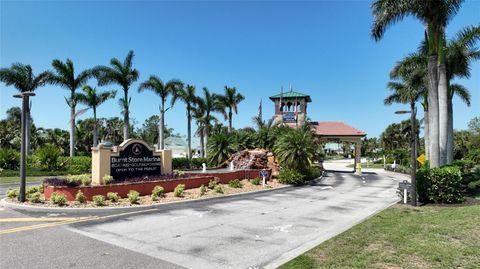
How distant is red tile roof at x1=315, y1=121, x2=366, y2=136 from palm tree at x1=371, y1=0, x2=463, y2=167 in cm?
2590

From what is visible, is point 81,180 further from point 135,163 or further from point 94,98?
point 94,98

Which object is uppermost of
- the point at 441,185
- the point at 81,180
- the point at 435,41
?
the point at 435,41

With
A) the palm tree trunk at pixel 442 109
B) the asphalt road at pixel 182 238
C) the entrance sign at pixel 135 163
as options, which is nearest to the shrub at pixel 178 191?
the asphalt road at pixel 182 238

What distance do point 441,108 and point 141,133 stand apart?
74.5m

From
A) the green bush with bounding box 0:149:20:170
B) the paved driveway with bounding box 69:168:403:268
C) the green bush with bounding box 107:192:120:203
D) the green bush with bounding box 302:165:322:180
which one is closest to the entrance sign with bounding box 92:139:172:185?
the green bush with bounding box 107:192:120:203

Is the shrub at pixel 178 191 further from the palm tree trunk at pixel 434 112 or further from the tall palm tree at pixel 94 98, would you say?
the tall palm tree at pixel 94 98

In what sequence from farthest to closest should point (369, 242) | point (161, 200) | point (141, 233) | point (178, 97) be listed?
1. point (178, 97)
2. point (161, 200)
3. point (141, 233)
4. point (369, 242)

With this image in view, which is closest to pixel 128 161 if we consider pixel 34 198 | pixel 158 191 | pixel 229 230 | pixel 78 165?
pixel 158 191

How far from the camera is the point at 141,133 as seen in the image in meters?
83.1

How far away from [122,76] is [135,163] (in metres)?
20.0

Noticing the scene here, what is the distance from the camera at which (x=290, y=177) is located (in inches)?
914

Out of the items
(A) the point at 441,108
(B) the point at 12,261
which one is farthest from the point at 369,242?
(A) the point at 441,108

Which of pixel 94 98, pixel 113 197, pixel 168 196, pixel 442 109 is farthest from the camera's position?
pixel 94 98

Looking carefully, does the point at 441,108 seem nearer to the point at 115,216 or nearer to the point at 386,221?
the point at 386,221
